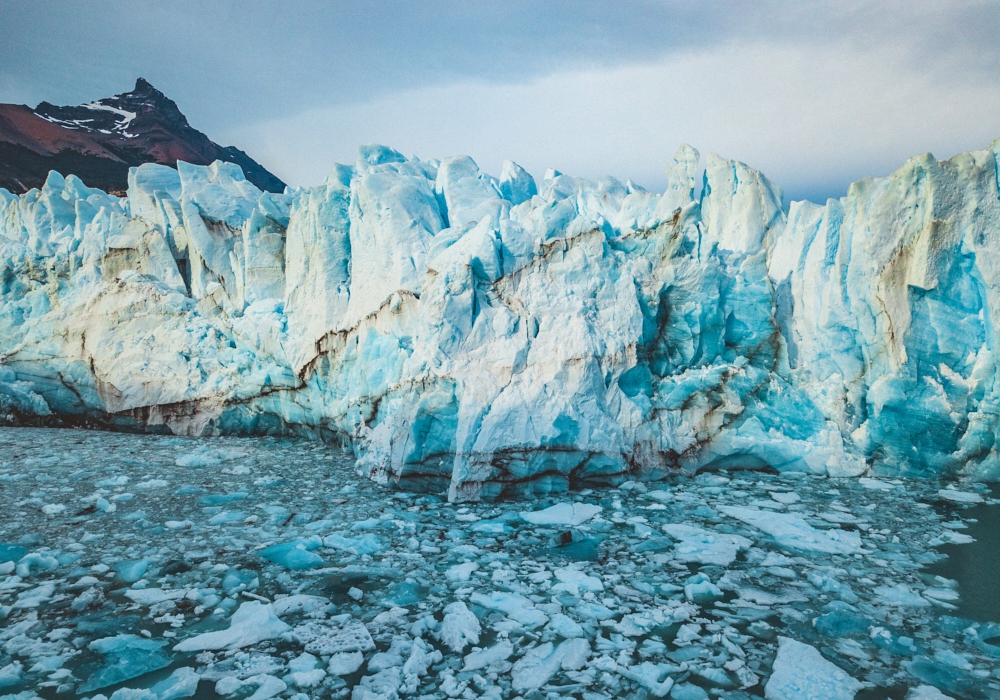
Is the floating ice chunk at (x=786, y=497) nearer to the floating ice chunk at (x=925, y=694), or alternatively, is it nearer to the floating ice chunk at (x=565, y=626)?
the floating ice chunk at (x=925, y=694)

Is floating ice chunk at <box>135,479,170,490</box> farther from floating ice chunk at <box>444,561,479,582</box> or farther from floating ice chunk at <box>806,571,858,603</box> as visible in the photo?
floating ice chunk at <box>806,571,858,603</box>

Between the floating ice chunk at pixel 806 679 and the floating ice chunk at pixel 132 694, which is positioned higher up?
the floating ice chunk at pixel 806 679

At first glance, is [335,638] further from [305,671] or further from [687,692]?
[687,692]

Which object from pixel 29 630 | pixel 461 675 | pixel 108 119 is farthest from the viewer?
pixel 108 119

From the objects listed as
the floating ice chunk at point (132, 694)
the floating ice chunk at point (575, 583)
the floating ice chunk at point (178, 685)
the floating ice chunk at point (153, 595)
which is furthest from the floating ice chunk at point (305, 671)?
the floating ice chunk at point (575, 583)

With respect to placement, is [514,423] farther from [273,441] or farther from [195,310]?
[195,310]

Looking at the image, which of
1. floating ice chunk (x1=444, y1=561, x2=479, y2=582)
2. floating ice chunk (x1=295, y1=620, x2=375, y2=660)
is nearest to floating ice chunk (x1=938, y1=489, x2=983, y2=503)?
floating ice chunk (x1=444, y1=561, x2=479, y2=582)

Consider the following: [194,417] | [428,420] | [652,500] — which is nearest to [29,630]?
[428,420]
